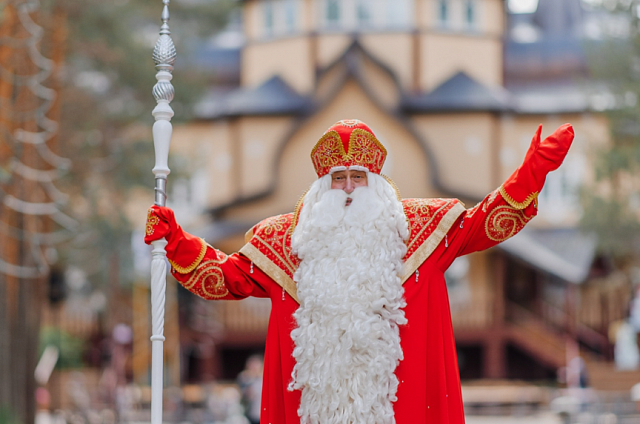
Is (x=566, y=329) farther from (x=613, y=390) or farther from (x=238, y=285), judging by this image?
(x=238, y=285)

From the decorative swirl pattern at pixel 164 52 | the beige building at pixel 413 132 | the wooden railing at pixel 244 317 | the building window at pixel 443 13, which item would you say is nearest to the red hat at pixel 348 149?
the decorative swirl pattern at pixel 164 52

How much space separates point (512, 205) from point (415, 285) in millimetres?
605

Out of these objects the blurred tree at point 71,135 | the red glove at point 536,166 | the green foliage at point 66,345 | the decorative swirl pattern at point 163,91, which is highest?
the blurred tree at point 71,135

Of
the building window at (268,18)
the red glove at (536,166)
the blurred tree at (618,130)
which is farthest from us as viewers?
the building window at (268,18)

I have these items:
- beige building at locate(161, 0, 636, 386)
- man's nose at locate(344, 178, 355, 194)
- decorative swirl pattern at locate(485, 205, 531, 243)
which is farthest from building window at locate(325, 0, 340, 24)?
decorative swirl pattern at locate(485, 205, 531, 243)

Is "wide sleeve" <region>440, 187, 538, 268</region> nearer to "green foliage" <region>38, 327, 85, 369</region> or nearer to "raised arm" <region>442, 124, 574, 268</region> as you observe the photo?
"raised arm" <region>442, 124, 574, 268</region>

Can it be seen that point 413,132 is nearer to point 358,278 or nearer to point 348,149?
point 348,149

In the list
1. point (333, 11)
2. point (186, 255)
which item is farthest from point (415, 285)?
point (333, 11)

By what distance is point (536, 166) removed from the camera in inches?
215

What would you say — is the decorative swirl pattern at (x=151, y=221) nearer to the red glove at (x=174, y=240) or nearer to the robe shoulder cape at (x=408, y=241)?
the red glove at (x=174, y=240)

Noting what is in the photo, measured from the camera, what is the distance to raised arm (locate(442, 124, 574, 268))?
17.9ft

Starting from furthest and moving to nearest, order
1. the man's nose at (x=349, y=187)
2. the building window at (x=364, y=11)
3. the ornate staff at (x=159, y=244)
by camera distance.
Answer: the building window at (x=364, y=11) < the man's nose at (x=349, y=187) < the ornate staff at (x=159, y=244)

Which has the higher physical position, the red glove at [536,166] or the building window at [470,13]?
the building window at [470,13]

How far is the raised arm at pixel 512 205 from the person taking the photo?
545 centimetres
